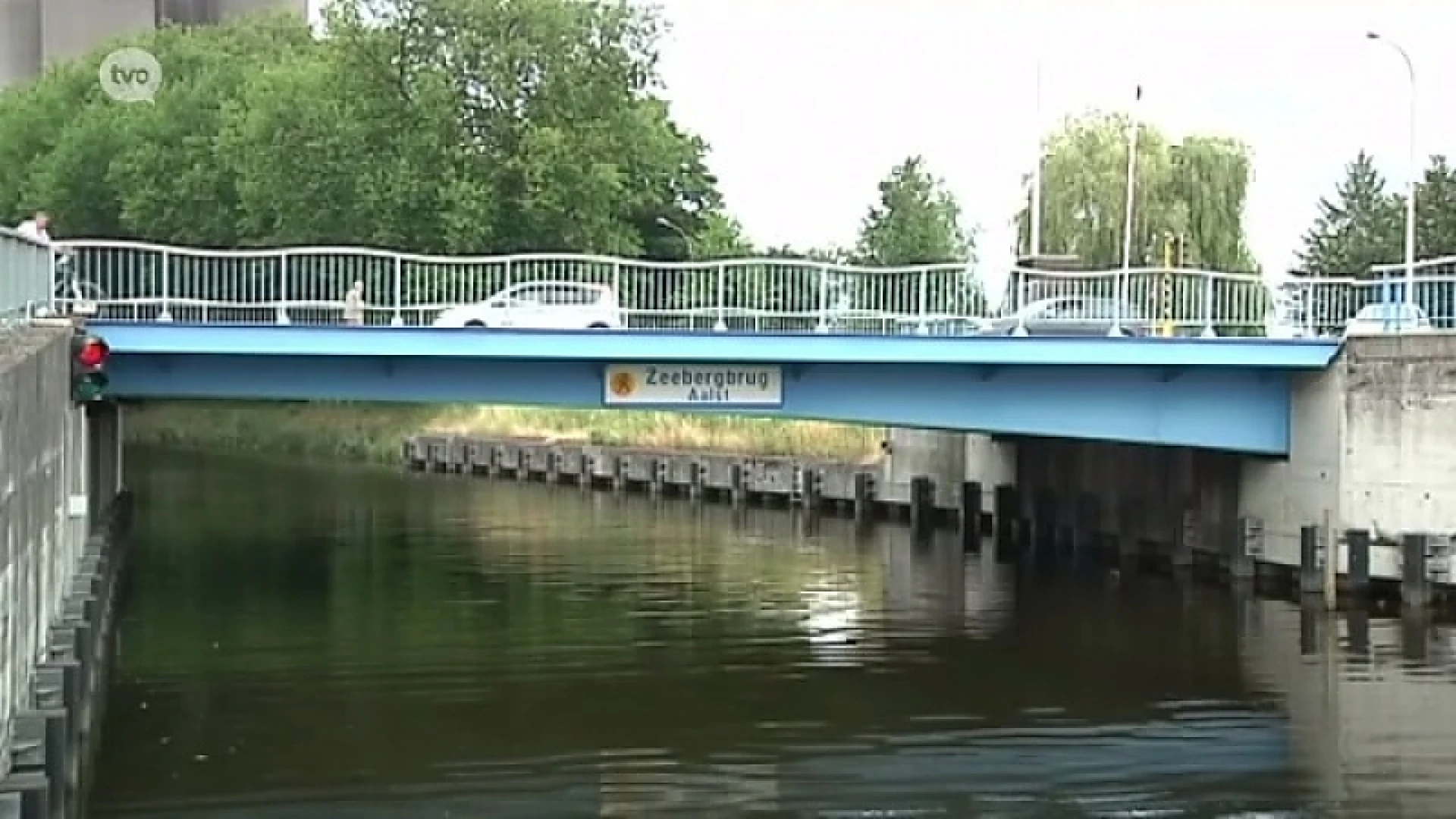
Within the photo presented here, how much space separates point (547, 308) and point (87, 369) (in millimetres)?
7740

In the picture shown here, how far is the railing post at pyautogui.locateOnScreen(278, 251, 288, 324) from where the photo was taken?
27891 mm

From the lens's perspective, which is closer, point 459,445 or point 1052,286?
point 1052,286

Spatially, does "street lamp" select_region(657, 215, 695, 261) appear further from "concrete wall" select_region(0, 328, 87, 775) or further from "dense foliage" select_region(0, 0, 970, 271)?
"concrete wall" select_region(0, 328, 87, 775)

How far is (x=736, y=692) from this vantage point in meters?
24.1

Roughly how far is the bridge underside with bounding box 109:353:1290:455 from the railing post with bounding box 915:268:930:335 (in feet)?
1.70

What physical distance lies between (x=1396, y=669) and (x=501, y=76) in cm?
3656

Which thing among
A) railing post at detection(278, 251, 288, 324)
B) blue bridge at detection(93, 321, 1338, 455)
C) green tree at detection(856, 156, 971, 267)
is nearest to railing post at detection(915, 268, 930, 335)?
blue bridge at detection(93, 321, 1338, 455)

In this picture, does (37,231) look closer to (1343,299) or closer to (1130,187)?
(1343,299)

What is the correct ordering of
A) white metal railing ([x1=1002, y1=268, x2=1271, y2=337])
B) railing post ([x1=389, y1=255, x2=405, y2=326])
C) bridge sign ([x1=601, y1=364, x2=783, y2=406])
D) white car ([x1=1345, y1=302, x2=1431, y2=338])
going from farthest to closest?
1. white car ([x1=1345, y1=302, x2=1431, y2=338])
2. white metal railing ([x1=1002, y1=268, x2=1271, y2=337])
3. bridge sign ([x1=601, y1=364, x2=783, y2=406])
4. railing post ([x1=389, y1=255, x2=405, y2=326])

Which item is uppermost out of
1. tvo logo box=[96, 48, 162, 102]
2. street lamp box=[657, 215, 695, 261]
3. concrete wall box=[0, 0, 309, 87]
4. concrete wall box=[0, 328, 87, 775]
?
concrete wall box=[0, 0, 309, 87]

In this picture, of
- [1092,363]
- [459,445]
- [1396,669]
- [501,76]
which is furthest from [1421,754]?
[459,445]

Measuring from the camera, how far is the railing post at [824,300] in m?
29.7

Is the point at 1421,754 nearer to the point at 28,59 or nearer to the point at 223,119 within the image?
the point at 223,119

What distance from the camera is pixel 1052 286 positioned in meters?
32.4
